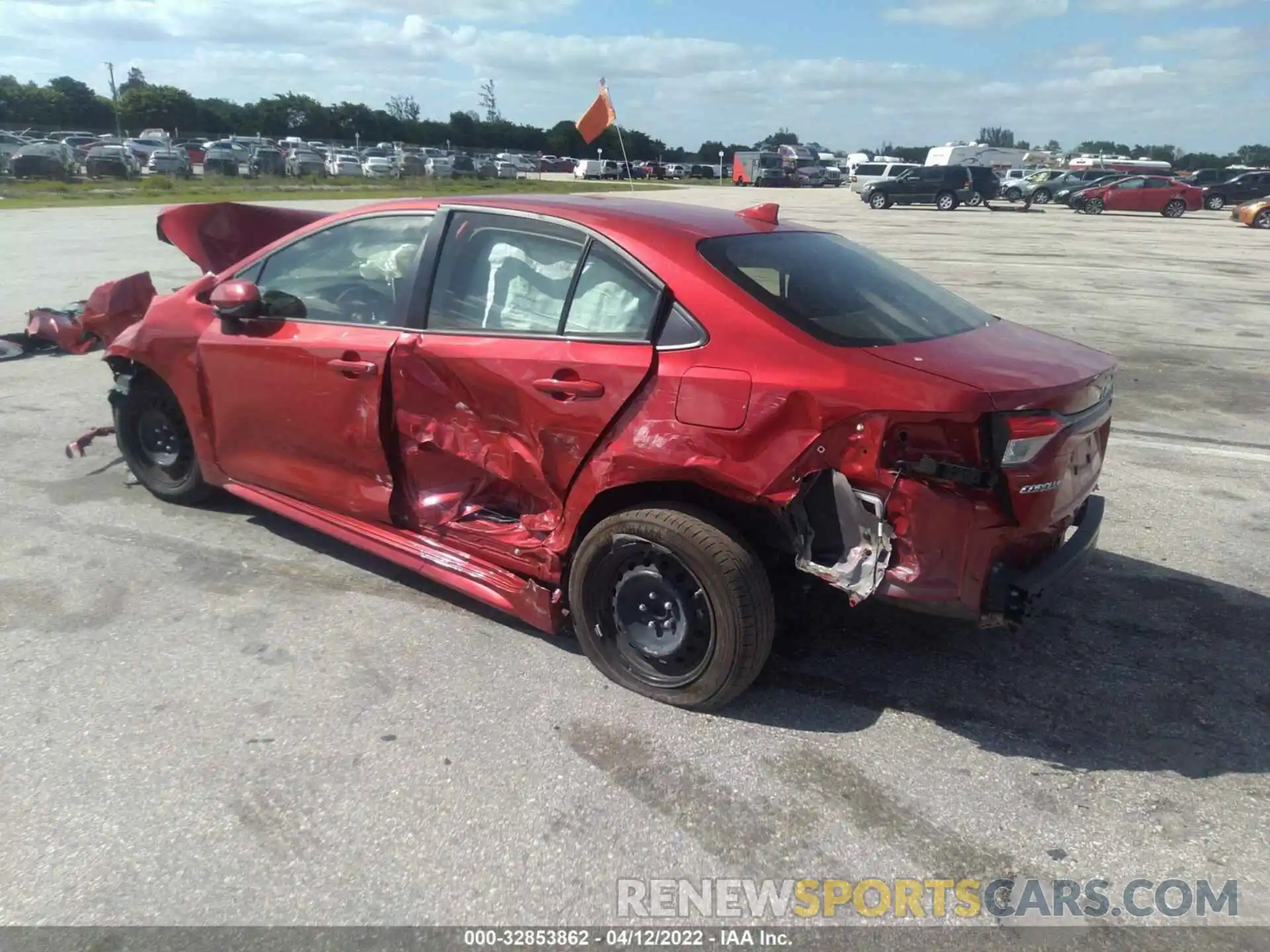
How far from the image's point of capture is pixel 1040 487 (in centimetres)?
291

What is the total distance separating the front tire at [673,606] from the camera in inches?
122

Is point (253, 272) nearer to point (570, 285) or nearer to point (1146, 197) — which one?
point (570, 285)

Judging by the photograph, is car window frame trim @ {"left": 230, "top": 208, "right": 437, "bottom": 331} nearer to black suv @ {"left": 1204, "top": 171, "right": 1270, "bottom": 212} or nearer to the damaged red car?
the damaged red car

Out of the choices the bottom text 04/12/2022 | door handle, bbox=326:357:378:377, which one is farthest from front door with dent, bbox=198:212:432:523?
the bottom text 04/12/2022

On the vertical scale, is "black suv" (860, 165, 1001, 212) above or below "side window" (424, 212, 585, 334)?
below

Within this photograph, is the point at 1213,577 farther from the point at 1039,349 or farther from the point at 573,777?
the point at 573,777

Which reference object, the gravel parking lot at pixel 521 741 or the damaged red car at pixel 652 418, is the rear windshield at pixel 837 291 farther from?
the gravel parking lot at pixel 521 741

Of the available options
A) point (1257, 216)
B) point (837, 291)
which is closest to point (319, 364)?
point (837, 291)

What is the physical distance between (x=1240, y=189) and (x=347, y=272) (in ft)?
154

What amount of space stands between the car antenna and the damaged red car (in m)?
0.05

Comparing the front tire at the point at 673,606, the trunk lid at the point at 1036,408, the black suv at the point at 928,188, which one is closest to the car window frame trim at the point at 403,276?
the front tire at the point at 673,606

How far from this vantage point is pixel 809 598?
348 centimetres

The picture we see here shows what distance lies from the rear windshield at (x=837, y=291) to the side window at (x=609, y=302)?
0.92 ft

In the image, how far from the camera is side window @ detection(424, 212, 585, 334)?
11.6ft
